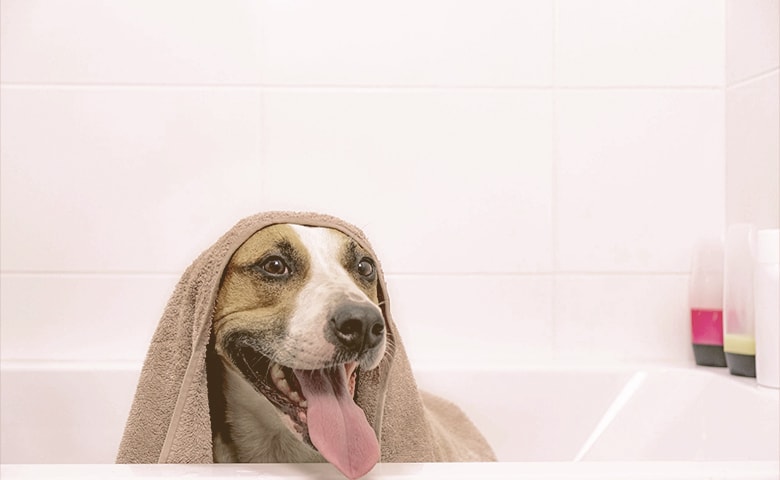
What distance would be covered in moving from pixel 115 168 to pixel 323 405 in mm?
902

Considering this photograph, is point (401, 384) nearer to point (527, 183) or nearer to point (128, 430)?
point (128, 430)

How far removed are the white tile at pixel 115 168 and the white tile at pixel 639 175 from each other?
70cm

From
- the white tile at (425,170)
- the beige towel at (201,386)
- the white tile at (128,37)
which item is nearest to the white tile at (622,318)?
the white tile at (425,170)

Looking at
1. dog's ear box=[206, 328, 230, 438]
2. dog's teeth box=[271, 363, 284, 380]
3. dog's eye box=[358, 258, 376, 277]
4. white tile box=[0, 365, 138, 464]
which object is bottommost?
white tile box=[0, 365, 138, 464]

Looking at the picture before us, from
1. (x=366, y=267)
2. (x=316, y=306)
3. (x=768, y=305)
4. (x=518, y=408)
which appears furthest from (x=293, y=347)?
(x=768, y=305)

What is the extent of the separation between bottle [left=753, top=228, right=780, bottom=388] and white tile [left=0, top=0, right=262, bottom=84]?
1.07 m

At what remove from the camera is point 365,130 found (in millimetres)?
1460

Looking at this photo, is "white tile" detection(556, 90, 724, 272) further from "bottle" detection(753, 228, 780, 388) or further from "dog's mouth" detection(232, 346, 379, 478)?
"dog's mouth" detection(232, 346, 379, 478)

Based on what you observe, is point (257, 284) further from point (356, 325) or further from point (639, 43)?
point (639, 43)

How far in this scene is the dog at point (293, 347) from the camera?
78 cm

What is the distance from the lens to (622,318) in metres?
1.49

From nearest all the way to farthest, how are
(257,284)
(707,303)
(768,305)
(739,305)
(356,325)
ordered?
(356,325) < (257,284) < (768,305) < (739,305) < (707,303)

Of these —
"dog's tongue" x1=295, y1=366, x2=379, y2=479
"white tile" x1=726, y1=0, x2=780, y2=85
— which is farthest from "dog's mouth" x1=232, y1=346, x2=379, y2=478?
"white tile" x1=726, y1=0, x2=780, y2=85

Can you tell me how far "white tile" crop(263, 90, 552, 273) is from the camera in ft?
4.77
